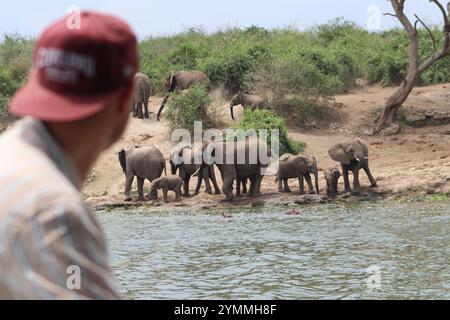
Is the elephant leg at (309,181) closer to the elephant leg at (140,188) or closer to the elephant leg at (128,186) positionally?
the elephant leg at (140,188)

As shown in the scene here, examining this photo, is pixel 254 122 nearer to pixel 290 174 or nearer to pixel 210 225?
pixel 290 174

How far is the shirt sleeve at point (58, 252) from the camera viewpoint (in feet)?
4.76

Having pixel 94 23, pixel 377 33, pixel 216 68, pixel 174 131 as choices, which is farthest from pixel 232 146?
pixel 377 33

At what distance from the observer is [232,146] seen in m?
17.4

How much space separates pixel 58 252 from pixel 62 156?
0.73 feet

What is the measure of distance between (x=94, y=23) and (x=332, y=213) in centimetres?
1323

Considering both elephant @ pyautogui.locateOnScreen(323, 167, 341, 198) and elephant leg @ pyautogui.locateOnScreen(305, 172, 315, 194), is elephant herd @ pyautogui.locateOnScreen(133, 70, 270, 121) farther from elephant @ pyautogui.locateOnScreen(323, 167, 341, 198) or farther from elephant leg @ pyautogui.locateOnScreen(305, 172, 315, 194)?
elephant @ pyautogui.locateOnScreen(323, 167, 341, 198)

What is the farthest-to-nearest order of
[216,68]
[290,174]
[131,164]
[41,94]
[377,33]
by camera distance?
1. [377,33]
2. [216,68]
3. [131,164]
4. [290,174]
5. [41,94]

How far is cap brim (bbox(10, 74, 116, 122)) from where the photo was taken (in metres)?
1.55

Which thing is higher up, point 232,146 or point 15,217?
point 15,217

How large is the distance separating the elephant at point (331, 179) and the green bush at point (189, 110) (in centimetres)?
520

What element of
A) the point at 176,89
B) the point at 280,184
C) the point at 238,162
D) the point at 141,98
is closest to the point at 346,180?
the point at 280,184

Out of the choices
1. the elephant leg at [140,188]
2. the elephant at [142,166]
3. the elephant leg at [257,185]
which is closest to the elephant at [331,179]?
the elephant leg at [257,185]

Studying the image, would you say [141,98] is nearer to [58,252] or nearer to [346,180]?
[346,180]
